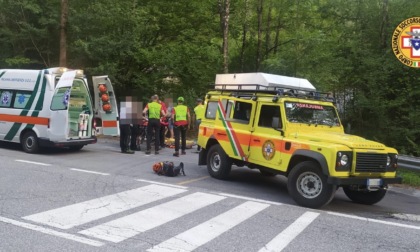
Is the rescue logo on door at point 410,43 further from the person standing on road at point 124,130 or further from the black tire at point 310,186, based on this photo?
the person standing on road at point 124,130

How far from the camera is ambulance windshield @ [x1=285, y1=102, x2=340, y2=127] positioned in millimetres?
8406

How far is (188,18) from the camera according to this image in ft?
67.9

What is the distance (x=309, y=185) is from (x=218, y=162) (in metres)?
2.83

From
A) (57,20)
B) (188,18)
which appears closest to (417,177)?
(188,18)

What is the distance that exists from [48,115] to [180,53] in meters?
8.37

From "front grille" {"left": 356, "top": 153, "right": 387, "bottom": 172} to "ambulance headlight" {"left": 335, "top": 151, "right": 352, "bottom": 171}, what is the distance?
0.54 ft

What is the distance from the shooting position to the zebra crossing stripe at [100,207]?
5.96m

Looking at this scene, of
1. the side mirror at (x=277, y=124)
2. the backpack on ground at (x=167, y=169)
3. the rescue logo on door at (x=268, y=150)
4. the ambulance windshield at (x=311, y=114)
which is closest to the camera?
the side mirror at (x=277, y=124)

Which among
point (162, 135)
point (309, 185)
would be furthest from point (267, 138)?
point (162, 135)

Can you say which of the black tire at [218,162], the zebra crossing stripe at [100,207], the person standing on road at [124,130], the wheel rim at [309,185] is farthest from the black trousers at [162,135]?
the wheel rim at [309,185]

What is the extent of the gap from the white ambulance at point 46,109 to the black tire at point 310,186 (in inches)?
279

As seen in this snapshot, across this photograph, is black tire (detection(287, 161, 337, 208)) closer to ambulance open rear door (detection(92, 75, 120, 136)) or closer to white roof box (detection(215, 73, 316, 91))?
white roof box (detection(215, 73, 316, 91))

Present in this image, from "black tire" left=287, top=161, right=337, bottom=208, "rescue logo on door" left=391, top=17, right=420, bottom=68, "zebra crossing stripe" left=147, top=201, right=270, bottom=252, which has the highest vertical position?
"rescue logo on door" left=391, top=17, right=420, bottom=68

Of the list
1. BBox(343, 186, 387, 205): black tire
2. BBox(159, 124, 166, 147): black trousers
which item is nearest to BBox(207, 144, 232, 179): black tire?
BBox(343, 186, 387, 205): black tire
